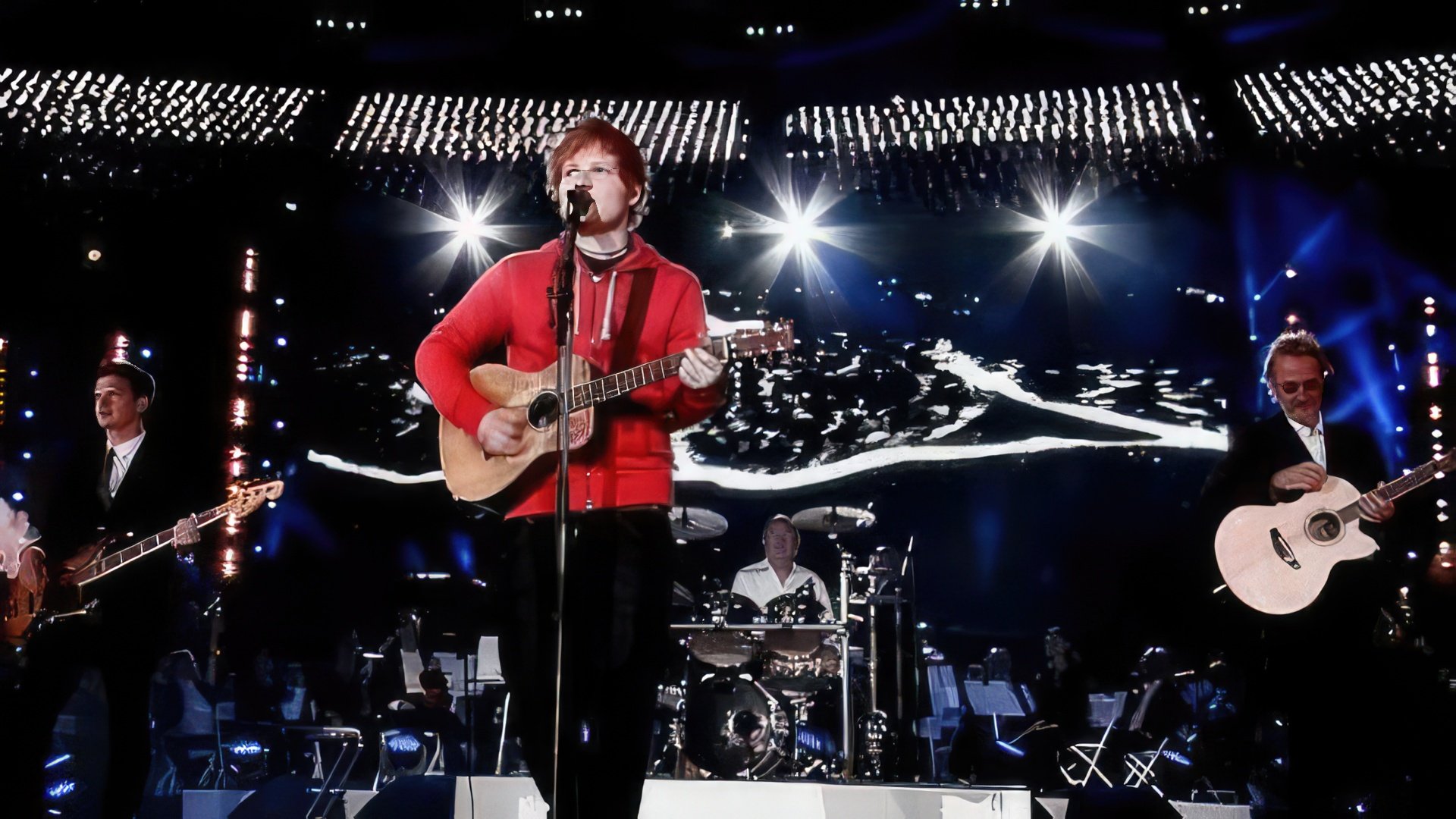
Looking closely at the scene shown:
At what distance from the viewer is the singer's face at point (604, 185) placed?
173 inches

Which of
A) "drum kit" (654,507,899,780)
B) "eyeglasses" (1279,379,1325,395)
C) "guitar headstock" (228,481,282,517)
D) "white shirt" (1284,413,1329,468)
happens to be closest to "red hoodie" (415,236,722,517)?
"guitar headstock" (228,481,282,517)

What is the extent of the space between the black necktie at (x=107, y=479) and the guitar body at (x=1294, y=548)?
4831 millimetres

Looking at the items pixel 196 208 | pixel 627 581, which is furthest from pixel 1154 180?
pixel 196 208

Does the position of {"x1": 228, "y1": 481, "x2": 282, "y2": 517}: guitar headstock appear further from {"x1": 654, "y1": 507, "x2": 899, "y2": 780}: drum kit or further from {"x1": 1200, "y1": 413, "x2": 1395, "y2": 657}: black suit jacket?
{"x1": 1200, "y1": 413, "x2": 1395, "y2": 657}: black suit jacket

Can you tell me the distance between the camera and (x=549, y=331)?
4.18 metres

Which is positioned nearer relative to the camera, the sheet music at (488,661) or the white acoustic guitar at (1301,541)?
the white acoustic guitar at (1301,541)

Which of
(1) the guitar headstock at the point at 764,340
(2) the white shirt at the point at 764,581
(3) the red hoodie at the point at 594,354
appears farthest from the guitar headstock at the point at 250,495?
(1) the guitar headstock at the point at 764,340

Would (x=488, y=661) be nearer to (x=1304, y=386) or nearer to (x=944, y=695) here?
(x=944, y=695)

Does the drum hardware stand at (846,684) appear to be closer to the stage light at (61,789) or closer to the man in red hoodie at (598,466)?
the man in red hoodie at (598,466)

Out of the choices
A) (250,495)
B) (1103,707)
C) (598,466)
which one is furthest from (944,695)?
(250,495)

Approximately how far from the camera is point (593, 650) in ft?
12.5

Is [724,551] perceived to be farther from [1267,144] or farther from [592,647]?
[1267,144]

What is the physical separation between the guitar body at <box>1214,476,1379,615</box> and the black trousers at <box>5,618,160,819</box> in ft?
14.8

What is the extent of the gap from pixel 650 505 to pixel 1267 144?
10.3 feet
